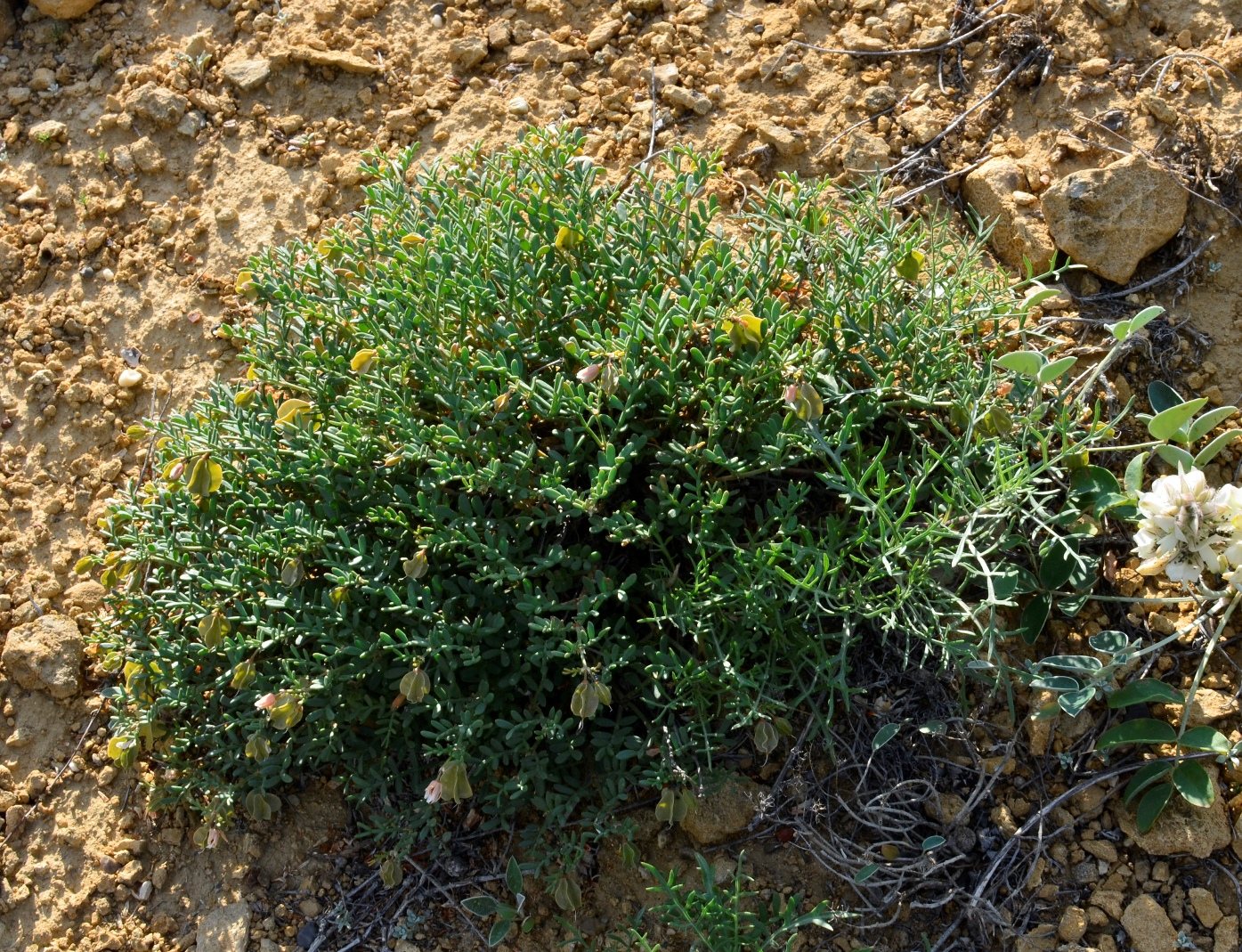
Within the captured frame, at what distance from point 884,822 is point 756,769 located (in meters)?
0.35

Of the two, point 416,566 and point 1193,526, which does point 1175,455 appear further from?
point 416,566

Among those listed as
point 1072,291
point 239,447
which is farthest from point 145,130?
point 1072,291

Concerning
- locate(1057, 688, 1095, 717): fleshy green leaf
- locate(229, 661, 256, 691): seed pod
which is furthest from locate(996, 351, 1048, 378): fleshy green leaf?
locate(229, 661, 256, 691): seed pod

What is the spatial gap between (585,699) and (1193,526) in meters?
1.42

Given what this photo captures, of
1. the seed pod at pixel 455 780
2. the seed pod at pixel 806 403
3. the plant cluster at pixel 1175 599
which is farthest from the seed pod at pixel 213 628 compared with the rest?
the plant cluster at pixel 1175 599

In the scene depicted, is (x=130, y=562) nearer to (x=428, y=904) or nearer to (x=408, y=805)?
(x=408, y=805)

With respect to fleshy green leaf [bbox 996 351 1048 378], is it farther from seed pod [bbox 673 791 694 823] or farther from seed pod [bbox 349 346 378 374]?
seed pod [bbox 349 346 378 374]

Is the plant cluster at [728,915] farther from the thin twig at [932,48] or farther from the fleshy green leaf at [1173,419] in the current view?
the thin twig at [932,48]

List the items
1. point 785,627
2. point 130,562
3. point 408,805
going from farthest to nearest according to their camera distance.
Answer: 1. point 130,562
2. point 408,805
3. point 785,627

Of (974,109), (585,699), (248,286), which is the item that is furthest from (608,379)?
(974,109)

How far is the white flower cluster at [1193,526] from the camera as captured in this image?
2633 millimetres

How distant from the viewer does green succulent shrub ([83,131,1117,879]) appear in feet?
9.49

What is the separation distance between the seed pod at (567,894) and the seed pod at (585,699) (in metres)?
0.51

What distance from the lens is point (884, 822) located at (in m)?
3.00
